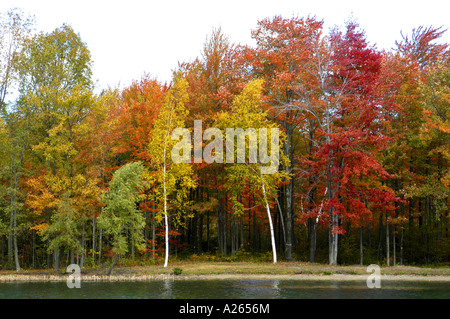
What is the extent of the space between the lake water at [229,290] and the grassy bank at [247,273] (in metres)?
1.45

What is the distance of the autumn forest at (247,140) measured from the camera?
85.3ft

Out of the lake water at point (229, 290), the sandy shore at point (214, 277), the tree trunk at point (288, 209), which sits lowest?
the sandy shore at point (214, 277)

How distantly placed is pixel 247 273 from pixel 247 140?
370 inches

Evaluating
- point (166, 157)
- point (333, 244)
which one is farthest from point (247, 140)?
point (333, 244)

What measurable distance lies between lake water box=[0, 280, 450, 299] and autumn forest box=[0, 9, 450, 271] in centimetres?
438

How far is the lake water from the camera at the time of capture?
17.2 meters

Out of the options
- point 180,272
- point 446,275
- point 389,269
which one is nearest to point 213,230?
point 180,272

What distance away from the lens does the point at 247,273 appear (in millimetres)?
24438

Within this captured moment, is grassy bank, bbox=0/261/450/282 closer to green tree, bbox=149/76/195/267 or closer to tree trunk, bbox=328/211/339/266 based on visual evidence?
tree trunk, bbox=328/211/339/266

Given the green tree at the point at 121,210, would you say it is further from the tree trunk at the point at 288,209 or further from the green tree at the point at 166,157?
the tree trunk at the point at 288,209

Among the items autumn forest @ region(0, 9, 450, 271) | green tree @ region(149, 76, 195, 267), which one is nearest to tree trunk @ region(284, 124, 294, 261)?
autumn forest @ region(0, 9, 450, 271)

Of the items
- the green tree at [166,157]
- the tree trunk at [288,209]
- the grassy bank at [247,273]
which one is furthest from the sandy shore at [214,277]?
the tree trunk at [288,209]

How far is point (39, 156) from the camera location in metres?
29.1

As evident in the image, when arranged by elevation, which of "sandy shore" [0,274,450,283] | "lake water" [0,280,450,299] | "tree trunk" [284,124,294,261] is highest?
"tree trunk" [284,124,294,261]
